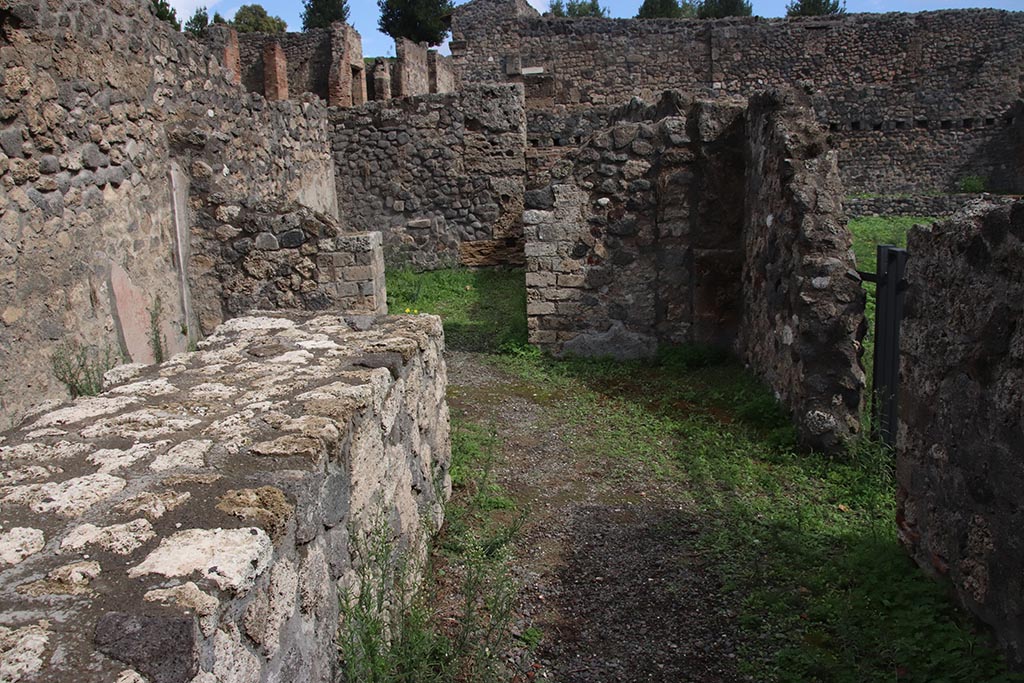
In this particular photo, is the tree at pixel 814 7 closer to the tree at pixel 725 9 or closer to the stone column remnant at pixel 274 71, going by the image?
the tree at pixel 725 9

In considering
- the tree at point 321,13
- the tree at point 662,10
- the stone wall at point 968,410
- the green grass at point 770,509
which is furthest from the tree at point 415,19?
the stone wall at point 968,410

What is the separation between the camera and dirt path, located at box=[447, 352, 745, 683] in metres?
3.01

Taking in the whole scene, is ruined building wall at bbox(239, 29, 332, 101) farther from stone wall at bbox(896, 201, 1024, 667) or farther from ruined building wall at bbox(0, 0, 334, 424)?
stone wall at bbox(896, 201, 1024, 667)

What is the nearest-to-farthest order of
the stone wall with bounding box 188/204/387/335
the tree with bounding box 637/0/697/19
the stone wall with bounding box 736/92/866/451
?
the stone wall with bounding box 736/92/866/451, the stone wall with bounding box 188/204/387/335, the tree with bounding box 637/0/697/19

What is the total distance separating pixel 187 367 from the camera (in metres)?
3.24

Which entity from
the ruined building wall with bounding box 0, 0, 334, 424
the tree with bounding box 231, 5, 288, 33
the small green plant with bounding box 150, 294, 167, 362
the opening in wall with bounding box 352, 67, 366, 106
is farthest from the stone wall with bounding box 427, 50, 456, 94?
the small green plant with bounding box 150, 294, 167, 362

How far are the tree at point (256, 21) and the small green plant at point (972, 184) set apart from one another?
27.2 metres

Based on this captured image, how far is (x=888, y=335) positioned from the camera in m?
4.89

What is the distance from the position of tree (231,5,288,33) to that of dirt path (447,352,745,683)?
33977 millimetres

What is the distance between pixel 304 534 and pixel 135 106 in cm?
510

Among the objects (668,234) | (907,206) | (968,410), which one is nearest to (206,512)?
(968,410)

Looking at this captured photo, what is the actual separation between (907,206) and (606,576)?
15.0 m

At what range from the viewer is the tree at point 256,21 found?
1362 inches

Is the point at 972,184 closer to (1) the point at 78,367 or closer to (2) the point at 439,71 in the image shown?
(2) the point at 439,71
